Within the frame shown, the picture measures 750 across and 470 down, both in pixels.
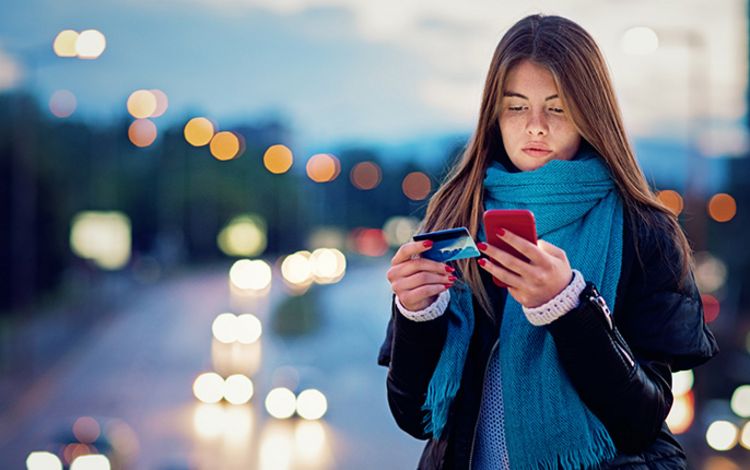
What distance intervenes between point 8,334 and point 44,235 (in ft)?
39.7

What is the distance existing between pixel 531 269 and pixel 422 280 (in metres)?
0.26

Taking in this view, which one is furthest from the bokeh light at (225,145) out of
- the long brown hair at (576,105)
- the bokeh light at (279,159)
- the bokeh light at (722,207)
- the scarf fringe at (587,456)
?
the scarf fringe at (587,456)

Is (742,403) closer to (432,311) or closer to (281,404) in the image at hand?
(281,404)

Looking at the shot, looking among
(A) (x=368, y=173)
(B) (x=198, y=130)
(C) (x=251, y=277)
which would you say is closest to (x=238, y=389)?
(B) (x=198, y=130)

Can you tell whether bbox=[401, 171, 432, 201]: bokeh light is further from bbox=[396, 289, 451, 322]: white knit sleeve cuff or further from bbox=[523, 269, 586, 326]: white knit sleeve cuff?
bbox=[523, 269, 586, 326]: white knit sleeve cuff

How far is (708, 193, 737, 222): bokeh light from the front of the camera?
59938 mm

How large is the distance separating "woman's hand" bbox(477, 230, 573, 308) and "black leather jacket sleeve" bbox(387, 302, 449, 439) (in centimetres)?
29

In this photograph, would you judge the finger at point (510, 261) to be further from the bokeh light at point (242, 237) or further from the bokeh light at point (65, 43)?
the bokeh light at point (242, 237)

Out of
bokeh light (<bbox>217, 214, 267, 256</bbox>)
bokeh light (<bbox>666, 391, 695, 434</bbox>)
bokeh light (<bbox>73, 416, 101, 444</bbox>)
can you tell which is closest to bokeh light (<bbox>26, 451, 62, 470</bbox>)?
bokeh light (<bbox>73, 416, 101, 444</bbox>)

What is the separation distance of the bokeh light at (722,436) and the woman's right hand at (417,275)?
21.0 m

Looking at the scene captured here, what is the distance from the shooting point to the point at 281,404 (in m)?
27.9

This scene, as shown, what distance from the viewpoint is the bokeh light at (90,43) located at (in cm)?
1866

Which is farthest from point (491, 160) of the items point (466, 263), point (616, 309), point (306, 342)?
point (306, 342)

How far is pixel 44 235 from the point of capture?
162 ft
